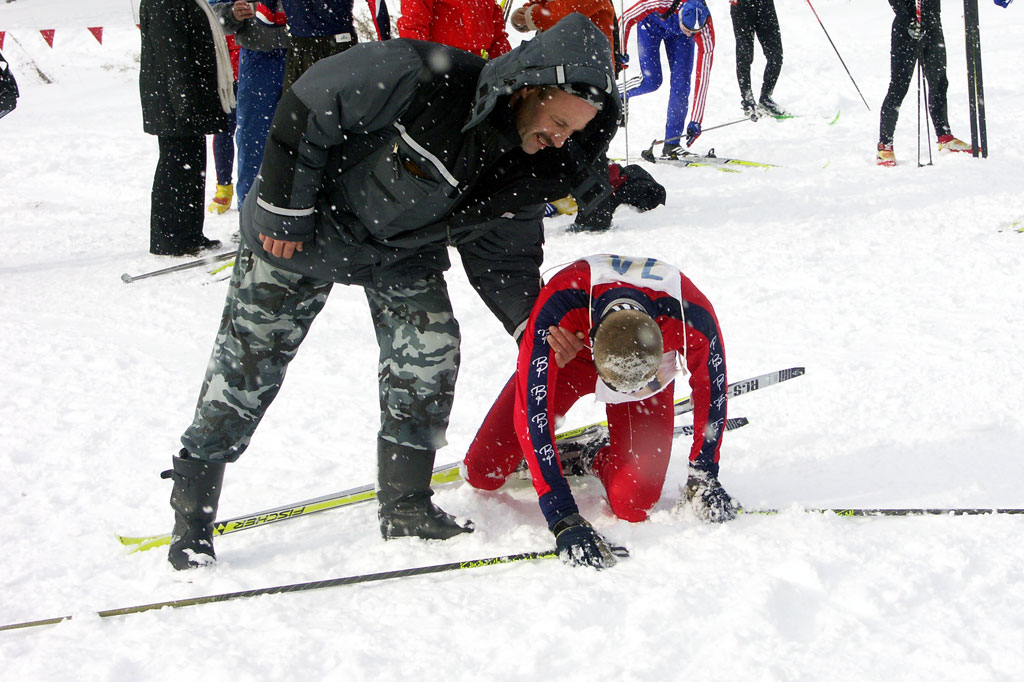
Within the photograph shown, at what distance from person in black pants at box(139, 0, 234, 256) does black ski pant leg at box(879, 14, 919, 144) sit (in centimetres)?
479

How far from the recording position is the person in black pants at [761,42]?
8.86m

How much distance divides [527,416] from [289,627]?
0.93 metres

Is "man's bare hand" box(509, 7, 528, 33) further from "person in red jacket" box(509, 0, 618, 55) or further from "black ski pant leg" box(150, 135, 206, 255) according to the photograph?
"black ski pant leg" box(150, 135, 206, 255)

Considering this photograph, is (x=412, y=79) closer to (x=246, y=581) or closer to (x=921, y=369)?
(x=246, y=581)

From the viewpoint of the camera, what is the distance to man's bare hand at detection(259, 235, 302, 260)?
2441 millimetres

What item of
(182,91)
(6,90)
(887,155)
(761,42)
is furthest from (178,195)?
(761,42)

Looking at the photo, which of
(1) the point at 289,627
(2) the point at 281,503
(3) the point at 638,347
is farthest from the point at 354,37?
(1) the point at 289,627

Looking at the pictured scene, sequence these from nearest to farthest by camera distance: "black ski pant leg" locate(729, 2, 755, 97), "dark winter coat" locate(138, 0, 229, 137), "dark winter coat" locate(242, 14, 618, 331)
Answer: "dark winter coat" locate(242, 14, 618, 331)
"dark winter coat" locate(138, 0, 229, 137)
"black ski pant leg" locate(729, 2, 755, 97)

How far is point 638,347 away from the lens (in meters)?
2.53

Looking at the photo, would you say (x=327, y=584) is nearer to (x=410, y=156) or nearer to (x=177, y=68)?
(x=410, y=156)

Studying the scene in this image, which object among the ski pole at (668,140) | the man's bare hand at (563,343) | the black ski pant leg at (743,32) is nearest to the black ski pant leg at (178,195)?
the man's bare hand at (563,343)

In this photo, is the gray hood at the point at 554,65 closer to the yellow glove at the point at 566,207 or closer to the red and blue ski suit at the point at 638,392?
the red and blue ski suit at the point at 638,392

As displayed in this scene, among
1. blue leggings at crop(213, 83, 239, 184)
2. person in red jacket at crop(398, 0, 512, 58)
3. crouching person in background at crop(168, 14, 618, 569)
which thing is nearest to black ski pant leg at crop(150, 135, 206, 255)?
blue leggings at crop(213, 83, 239, 184)

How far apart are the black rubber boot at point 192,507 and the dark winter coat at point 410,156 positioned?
27.1 inches
